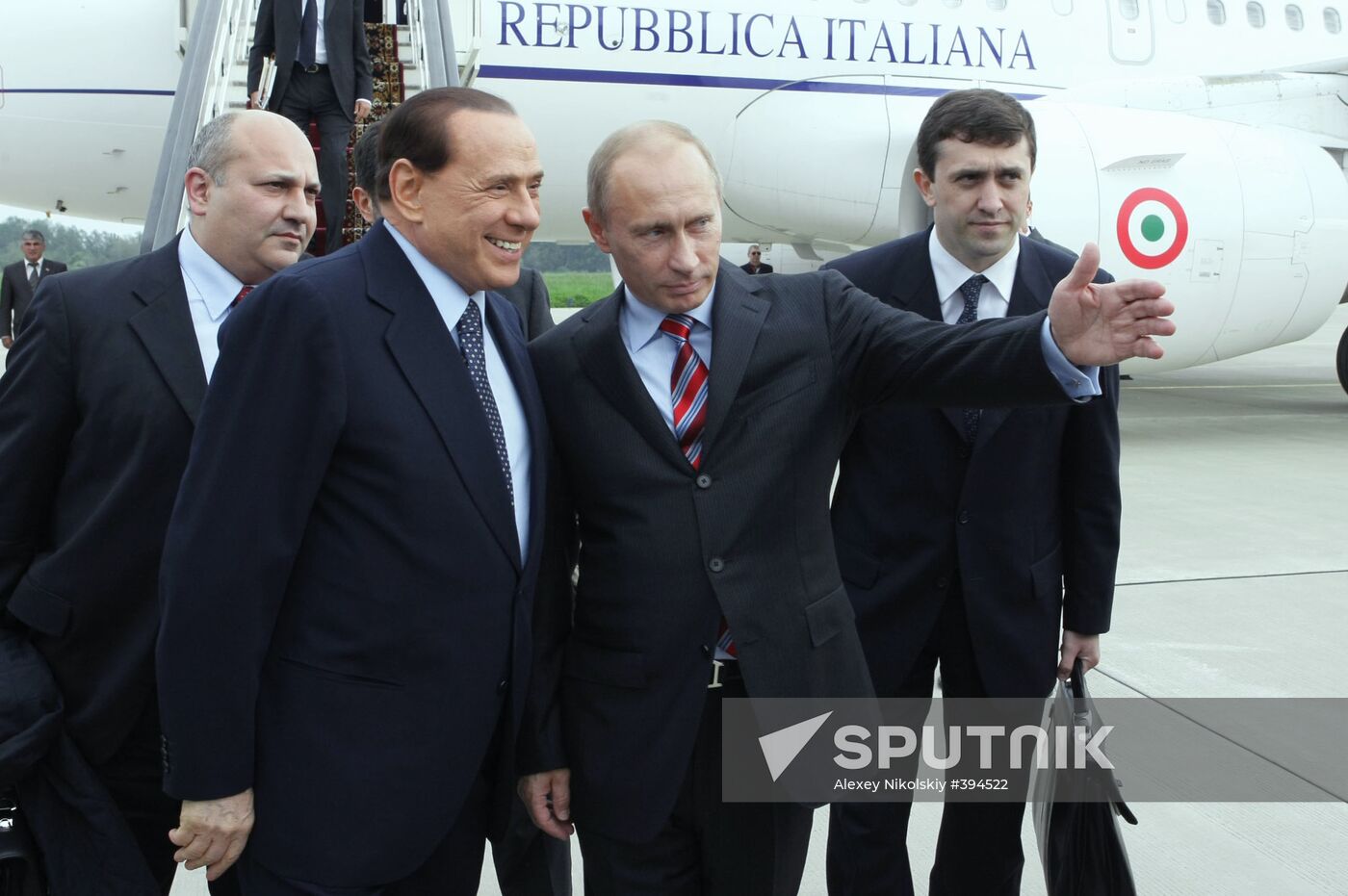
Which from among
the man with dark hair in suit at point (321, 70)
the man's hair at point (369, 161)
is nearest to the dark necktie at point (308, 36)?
the man with dark hair in suit at point (321, 70)

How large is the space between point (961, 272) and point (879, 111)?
21.0ft

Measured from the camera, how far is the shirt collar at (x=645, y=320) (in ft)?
5.89

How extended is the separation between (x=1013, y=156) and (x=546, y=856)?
1453 mm

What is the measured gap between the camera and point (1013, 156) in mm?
2195

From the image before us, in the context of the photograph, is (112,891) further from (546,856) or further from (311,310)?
(311,310)

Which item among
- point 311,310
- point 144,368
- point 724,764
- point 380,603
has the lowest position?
point 724,764

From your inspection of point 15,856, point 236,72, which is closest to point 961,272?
point 15,856

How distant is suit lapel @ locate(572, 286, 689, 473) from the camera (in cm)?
172

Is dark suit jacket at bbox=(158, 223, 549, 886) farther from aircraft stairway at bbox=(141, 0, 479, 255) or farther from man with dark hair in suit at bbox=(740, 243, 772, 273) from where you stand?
man with dark hair in suit at bbox=(740, 243, 772, 273)

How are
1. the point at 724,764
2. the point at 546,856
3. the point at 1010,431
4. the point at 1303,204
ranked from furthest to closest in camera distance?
the point at 1303,204 → the point at 1010,431 → the point at 546,856 → the point at 724,764

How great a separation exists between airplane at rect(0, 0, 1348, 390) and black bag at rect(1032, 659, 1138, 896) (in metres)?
4.33

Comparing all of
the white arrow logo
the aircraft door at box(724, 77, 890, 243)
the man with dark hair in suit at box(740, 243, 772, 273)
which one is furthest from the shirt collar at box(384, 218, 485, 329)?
the man with dark hair in suit at box(740, 243, 772, 273)

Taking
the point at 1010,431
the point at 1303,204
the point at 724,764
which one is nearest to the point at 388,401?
the point at 724,764

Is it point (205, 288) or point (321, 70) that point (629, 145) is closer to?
point (205, 288)
